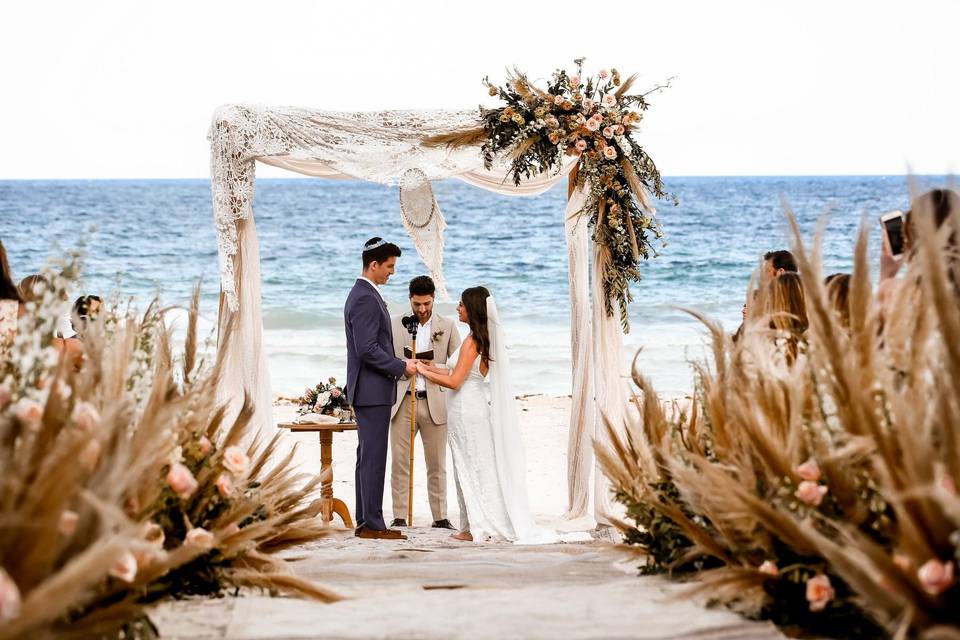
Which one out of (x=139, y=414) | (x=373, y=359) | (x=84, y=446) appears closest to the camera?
(x=84, y=446)

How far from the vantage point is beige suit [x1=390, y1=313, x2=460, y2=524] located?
8.38 meters

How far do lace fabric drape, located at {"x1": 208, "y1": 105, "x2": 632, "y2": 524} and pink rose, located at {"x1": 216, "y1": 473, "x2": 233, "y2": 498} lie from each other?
386 centimetres

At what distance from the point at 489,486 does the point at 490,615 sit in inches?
185

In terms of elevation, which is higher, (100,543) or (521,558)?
(100,543)

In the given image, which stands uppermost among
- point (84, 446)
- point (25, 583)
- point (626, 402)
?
point (84, 446)

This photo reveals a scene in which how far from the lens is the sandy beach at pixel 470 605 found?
2939mm

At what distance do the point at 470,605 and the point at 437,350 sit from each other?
5.21m

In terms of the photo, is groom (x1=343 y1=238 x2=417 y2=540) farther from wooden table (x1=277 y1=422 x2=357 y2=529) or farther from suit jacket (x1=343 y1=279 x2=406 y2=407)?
wooden table (x1=277 y1=422 x2=357 y2=529)

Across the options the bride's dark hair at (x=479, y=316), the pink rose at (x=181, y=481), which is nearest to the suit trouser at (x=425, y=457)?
the bride's dark hair at (x=479, y=316)

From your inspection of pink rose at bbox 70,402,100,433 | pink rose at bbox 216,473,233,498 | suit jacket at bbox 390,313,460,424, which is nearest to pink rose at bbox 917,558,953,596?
pink rose at bbox 70,402,100,433

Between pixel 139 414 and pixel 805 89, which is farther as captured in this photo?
pixel 805 89

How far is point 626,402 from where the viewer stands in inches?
316

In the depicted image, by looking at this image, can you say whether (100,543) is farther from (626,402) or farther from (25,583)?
(626,402)

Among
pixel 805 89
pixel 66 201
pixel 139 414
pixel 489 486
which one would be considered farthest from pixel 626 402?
pixel 66 201
